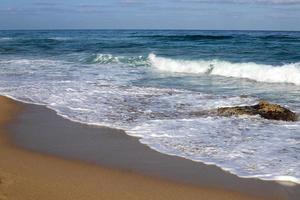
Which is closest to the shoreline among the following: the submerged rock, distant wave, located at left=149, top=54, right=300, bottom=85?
the submerged rock

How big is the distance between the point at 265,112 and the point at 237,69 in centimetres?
1004

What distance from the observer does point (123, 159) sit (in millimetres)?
5430

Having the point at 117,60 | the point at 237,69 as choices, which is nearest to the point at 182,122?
the point at 237,69

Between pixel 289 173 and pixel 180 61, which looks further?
pixel 180 61

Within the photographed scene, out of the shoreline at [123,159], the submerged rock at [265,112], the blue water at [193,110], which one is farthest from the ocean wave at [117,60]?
the shoreline at [123,159]

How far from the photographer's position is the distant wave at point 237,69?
50.3ft

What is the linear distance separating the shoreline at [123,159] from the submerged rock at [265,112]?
219 cm

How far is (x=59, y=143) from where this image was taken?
20.2 ft

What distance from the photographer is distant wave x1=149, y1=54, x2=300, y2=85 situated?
15339 mm

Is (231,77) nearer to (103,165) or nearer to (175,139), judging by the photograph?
(175,139)

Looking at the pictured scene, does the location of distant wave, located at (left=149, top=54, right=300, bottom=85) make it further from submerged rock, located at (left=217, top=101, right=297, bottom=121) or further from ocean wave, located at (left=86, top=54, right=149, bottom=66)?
submerged rock, located at (left=217, top=101, right=297, bottom=121)

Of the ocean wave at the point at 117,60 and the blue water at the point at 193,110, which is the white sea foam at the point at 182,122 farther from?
the ocean wave at the point at 117,60

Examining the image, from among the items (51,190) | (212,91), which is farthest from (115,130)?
(212,91)

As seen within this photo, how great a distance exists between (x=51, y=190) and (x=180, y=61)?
17.5m
